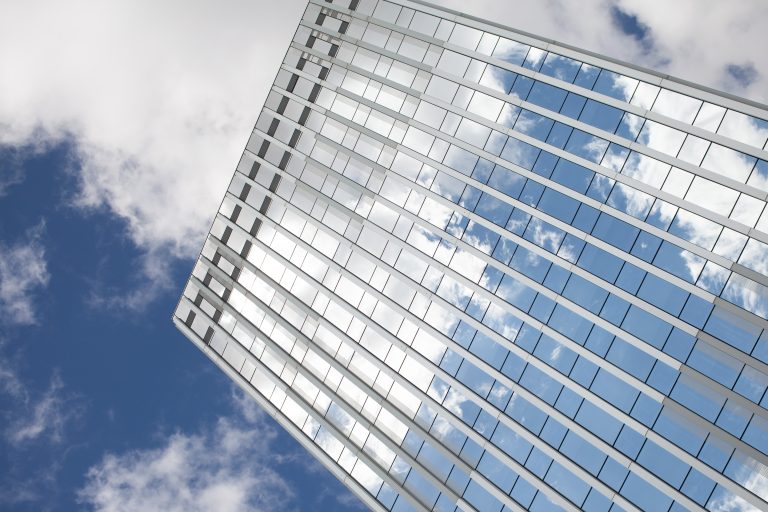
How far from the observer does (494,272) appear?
136ft

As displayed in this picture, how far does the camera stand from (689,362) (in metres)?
34.2

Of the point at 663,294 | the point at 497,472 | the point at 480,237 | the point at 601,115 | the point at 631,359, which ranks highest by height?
the point at 601,115

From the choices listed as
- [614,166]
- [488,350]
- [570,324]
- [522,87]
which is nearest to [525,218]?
[614,166]

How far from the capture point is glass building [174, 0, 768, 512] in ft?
113

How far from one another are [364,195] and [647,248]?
19.7m

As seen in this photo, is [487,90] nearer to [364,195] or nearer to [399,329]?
[364,195]

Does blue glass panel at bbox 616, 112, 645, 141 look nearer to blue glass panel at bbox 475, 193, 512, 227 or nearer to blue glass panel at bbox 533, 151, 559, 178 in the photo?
blue glass panel at bbox 533, 151, 559, 178

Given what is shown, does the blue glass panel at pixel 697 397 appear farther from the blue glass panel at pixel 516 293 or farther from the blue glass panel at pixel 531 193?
the blue glass panel at pixel 531 193

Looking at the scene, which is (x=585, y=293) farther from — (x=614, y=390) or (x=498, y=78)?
(x=498, y=78)

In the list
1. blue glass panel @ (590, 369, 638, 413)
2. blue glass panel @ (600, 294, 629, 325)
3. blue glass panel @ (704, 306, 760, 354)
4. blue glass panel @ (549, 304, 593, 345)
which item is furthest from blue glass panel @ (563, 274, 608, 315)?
blue glass panel @ (704, 306, 760, 354)

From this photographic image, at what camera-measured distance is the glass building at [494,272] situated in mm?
34406

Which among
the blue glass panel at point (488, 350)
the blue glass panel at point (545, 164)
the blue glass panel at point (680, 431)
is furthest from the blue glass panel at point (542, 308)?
the blue glass panel at point (680, 431)

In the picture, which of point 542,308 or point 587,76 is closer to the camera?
point 542,308

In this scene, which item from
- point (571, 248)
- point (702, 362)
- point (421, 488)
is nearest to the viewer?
point (702, 362)
